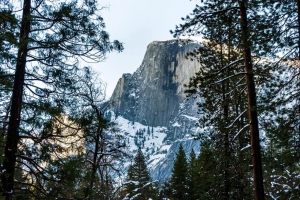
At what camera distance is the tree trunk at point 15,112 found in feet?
17.2

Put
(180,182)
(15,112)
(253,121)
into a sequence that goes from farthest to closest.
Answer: (180,182), (253,121), (15,112)

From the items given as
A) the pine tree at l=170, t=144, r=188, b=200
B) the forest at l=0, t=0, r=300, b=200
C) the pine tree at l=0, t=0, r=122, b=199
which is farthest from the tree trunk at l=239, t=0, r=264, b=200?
the pine tree at l=170, t=144, r=188, b=200

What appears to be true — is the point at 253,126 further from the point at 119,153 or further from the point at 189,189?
the point at 189,189

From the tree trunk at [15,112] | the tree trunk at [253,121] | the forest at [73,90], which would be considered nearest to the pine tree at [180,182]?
the forest at [73,90]

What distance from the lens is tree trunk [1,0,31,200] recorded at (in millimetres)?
5254

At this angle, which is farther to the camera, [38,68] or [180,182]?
[180,182]

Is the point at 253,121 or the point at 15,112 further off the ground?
the point at 253,121

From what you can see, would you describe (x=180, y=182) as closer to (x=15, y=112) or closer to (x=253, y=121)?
(x=253, y=121)

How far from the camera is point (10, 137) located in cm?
553

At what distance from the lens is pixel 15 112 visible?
568 cm

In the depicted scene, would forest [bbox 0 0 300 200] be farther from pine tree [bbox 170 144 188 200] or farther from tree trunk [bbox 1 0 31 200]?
pine tree [bbox 170 144 188 200]

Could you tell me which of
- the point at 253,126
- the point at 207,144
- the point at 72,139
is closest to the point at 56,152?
the point at 72,139

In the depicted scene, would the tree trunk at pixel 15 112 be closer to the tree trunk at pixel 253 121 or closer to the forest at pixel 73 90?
the forest at pixel 73 90

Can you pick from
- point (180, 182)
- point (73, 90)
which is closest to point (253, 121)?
A: point (73, 90)
